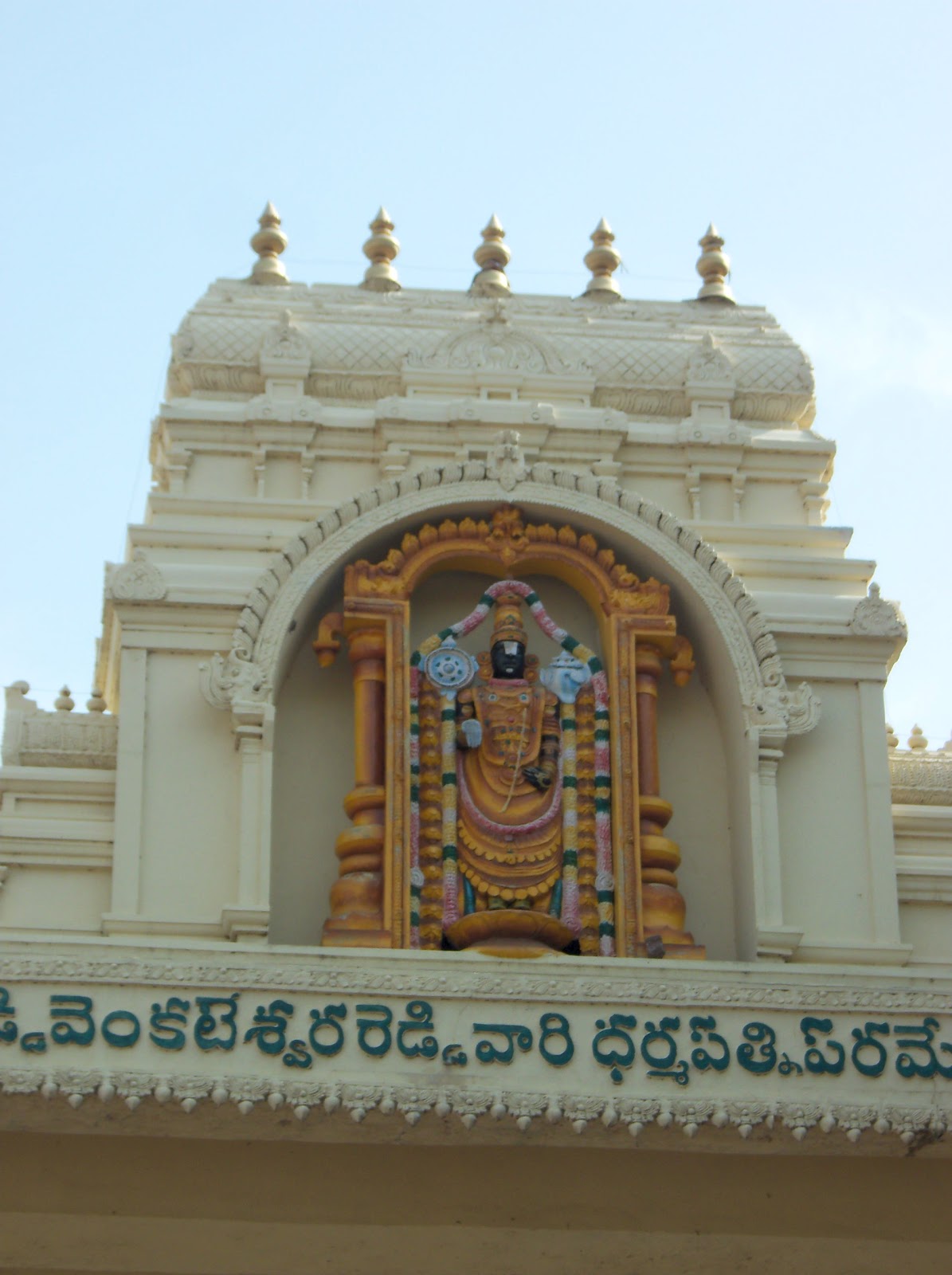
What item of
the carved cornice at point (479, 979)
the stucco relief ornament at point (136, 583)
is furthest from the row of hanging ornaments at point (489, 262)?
the carved cornice at point (479, 979)

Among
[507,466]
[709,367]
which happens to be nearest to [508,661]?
[507,466]

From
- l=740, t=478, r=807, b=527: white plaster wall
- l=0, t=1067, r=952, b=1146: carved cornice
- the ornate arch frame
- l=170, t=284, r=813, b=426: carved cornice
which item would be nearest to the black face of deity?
the ornate arch frame

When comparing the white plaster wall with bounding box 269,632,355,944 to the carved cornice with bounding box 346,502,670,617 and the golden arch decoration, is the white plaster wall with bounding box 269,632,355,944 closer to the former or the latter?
the golden arch decoration

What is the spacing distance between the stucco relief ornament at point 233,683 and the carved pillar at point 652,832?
226cm

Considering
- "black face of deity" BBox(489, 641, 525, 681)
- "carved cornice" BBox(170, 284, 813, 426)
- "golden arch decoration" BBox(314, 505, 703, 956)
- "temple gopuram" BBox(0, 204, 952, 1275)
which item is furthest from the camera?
"carved cornice" BBox(170, 284, 813, 426)

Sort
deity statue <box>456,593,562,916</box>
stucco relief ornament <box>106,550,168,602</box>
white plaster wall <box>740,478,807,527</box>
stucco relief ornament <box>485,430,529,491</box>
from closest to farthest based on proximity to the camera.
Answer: deity statue <box>456,593,562,916</box>, stucco relief ornament <box>106,550,168,602</box>, stucco relief ornament <box>485,430,529,491</box>, white plaster wall <box>740,478,807,527</box>

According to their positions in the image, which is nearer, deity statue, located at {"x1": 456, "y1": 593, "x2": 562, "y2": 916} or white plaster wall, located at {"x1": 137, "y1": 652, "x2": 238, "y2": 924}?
white plaster wall, located at {"x1": 137, "y1": 652, "x2": 238, "y2": 924}

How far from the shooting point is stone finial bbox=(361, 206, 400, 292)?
1758 cm

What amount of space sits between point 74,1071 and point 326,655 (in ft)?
12.1

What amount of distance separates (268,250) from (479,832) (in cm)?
531

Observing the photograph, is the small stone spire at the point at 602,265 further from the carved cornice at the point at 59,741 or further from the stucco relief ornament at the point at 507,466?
the carved cornice at the point at 59,741

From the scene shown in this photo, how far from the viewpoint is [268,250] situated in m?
17.6

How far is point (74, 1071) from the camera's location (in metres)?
12.0

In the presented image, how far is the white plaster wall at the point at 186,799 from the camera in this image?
13.9 meters
